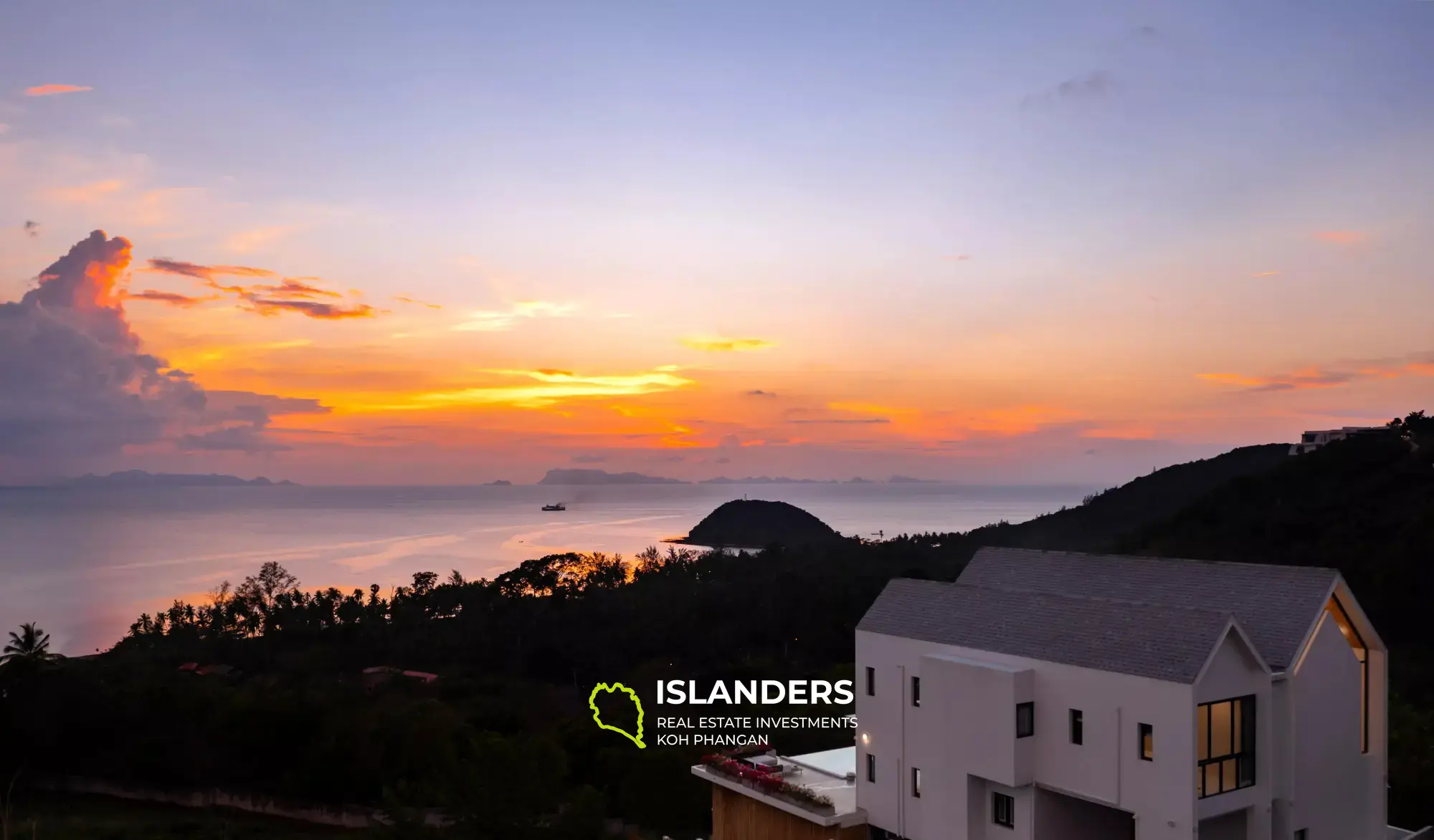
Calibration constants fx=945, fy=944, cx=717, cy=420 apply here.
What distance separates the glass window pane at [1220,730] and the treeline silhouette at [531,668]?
8.73 metres

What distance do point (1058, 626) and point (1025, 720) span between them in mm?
1493

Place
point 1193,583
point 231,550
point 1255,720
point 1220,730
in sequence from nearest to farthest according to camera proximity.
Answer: point 1220,730 → point 1255,720 → point 1193,583 → point 231,550

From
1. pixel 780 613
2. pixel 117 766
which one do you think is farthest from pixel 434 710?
pixel 780 613

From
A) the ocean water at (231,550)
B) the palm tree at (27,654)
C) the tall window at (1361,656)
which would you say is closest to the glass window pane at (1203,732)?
the tall window at (1361,656)

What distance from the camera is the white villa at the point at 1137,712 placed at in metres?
12.5

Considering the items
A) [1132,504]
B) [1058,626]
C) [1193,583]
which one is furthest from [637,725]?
[1132,504]

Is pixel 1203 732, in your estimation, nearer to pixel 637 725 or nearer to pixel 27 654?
pixel 637 725

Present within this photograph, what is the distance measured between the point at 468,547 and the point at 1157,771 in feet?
418

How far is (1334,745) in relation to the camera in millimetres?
14109

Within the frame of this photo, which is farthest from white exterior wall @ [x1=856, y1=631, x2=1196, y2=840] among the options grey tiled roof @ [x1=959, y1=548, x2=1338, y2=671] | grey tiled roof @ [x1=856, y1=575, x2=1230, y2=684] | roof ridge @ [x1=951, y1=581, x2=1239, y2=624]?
grey tiled roof @ [x1=959, y1=548, x2=1338, y2=671]

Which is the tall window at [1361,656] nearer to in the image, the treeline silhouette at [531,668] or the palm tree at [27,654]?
the treeline silhouette at [531,668]

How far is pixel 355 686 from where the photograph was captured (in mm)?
38406

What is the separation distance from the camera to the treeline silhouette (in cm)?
2328

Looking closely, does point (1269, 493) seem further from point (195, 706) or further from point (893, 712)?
point (195, 706)
